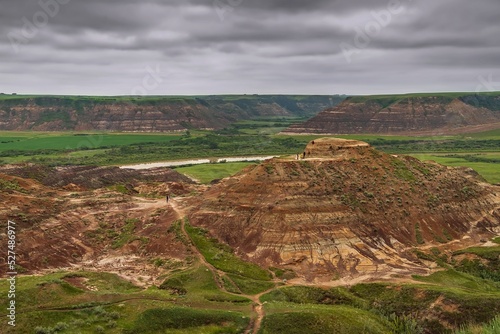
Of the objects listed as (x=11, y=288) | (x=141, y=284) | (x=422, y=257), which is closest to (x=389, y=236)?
(x=422, y=257)

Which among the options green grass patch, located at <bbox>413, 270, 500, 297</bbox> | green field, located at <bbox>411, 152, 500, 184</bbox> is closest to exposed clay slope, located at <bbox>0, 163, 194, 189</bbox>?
green grass patch, located at <bbox>413, 270, 500, 297</bbox>

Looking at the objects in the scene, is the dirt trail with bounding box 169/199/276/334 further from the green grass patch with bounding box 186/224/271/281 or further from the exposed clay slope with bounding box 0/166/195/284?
the exposed clay slope with bounding box 0/166/195/284

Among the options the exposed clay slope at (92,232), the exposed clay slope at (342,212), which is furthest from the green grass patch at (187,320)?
the exposed clay slope at (342,212)

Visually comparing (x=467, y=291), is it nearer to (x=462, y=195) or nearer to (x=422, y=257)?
(x=422, y=257)

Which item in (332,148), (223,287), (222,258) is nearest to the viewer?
(223,287)

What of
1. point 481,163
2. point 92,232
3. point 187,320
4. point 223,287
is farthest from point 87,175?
point 481,163

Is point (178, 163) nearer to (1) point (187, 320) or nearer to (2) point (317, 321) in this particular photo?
(1) point (187, 320)

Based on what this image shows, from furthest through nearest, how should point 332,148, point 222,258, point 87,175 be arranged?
point 87,175, point 332,148, point 222,258
